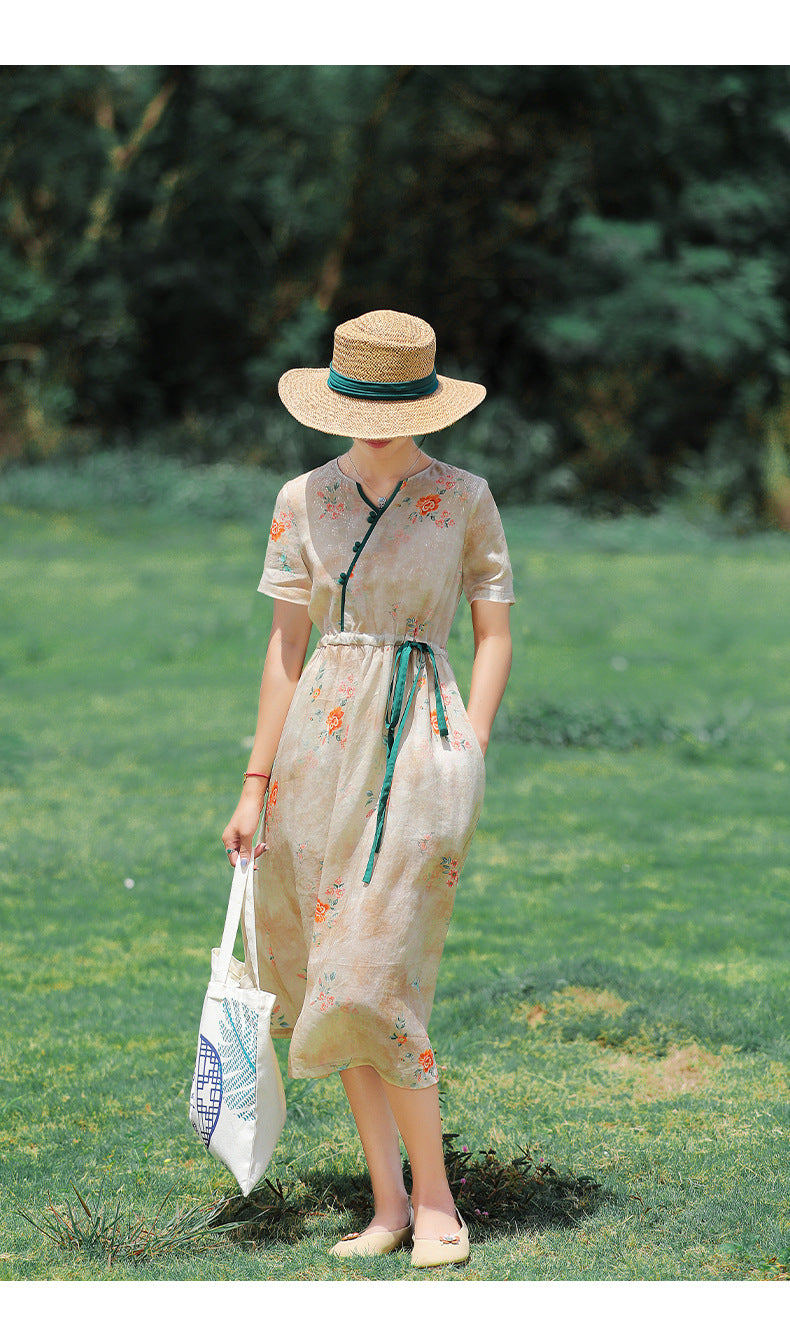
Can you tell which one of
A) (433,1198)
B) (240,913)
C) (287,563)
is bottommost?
(433,1198)

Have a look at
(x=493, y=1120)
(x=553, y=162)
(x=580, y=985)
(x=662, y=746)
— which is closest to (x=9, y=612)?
(x=662, y=746)

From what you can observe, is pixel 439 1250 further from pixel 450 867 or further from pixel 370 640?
pixel 370 640

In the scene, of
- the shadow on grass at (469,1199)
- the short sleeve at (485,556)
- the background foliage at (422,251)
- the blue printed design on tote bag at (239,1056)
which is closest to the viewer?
the blue printed design on tote bag at (239,1056)

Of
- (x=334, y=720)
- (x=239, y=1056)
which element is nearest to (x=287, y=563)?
(x=334, y=720)

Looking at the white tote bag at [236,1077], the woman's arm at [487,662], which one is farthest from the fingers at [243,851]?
the woman's arm at [487,662]

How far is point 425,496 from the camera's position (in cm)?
359

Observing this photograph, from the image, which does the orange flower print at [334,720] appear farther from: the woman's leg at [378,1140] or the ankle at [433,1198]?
the ankle at [433,1198]

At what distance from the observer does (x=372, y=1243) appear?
11.6ft

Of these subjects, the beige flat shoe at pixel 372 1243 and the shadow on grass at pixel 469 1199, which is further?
the shadow on grass at pixel 469 1199

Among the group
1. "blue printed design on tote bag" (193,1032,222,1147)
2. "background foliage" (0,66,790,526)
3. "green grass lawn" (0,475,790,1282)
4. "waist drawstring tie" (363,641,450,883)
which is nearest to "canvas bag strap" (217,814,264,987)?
"blue printed design on tote bag" (193,1032,222,1147)

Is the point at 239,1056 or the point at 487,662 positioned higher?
the point at 487,662

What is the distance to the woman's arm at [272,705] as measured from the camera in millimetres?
3623

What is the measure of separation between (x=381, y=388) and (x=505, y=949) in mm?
3265

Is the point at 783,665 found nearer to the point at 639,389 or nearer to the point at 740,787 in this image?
the point at 740,787
